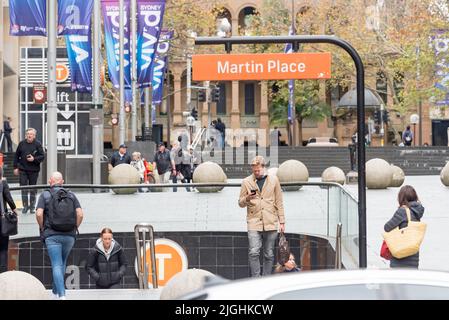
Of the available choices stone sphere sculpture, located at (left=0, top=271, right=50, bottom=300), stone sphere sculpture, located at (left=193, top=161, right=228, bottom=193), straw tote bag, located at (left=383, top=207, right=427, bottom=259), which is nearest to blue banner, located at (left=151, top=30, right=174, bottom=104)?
stone sphere sculpture, located at (left=193, top=161, right=228, bottom=193)

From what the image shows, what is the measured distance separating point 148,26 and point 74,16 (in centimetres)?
1140

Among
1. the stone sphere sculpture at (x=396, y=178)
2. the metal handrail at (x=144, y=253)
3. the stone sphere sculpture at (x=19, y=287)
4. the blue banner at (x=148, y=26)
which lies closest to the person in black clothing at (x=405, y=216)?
the metal handrail at (x=144, y=253)

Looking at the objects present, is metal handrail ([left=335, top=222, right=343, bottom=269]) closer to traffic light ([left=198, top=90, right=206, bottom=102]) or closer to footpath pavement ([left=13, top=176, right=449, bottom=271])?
footpath pavement ([left=13, top=176, right=449, bottom=271])

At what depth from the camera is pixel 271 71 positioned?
12.8m

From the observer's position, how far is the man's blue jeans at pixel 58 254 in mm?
13509

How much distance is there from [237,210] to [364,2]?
177ft

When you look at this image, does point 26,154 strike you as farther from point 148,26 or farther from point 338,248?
point 148,26

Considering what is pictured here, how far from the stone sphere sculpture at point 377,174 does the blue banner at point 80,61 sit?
8.50 meters

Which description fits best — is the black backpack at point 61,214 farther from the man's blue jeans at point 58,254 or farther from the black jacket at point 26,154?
the black jacket at point 26,154

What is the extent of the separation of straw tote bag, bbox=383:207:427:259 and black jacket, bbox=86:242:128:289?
3.76 m

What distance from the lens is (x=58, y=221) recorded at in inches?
538

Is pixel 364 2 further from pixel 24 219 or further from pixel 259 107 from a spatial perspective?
pixel 24 219

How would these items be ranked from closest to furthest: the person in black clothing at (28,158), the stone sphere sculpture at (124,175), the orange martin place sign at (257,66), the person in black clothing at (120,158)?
1. the orange martin place sign at (257,66)
2. the person in black clothing at (28,158)
3. the stone sphere sculpture at (124,175)
4. the person in black clothing at (120,158)

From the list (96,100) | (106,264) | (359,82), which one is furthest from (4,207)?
(96,100)
